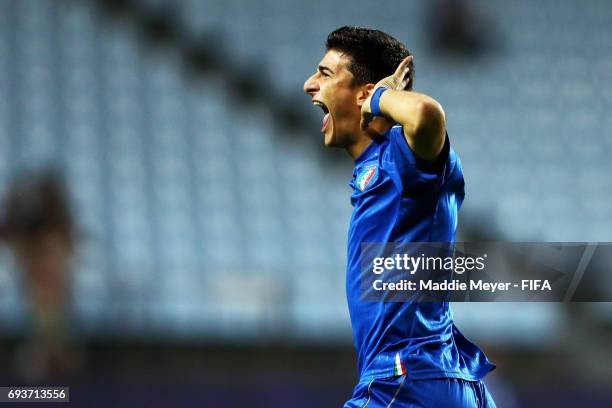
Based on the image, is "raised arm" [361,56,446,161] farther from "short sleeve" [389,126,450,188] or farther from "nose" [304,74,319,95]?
"nose" [304,74,319,95]

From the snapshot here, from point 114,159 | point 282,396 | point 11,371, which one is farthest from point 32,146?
point 282,396

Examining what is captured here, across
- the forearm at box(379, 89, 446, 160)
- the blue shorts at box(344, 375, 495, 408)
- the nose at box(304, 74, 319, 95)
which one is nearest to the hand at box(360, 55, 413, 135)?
the forearm at box(379, 89, 446, 160)

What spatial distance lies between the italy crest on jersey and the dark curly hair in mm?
353

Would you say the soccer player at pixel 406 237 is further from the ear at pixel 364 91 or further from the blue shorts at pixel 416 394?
the ear at pixel 364 91

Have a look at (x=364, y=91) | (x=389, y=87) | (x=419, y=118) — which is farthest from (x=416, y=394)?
(x=364, y=91)

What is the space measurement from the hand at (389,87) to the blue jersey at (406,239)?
0.31 ft

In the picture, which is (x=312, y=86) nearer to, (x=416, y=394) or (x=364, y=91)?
(x=364, y=91)

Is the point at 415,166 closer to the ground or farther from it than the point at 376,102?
closer to the ground

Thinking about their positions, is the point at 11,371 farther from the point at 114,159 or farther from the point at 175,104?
the point at 175,104

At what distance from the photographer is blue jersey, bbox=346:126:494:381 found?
2.89 meters

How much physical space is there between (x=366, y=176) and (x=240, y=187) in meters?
7.59

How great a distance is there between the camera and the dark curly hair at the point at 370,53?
3.33 m

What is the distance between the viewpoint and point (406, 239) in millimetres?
2959

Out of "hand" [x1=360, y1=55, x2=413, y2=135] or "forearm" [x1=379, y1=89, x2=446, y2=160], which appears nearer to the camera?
"forearm" [x1=379, y1=89, x2=446, y2=160]
